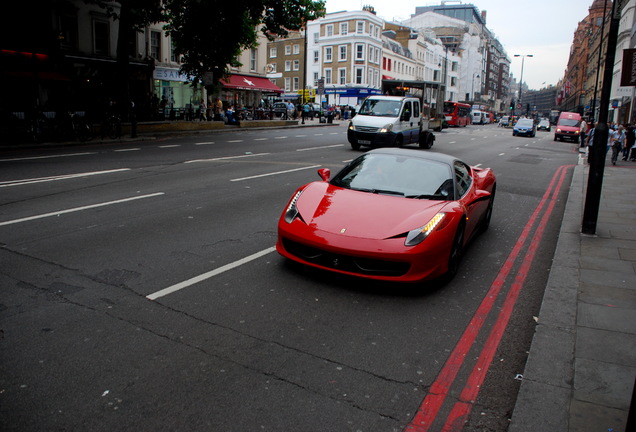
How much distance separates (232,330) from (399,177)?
3.17 meters

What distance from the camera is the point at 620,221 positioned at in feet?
29.8

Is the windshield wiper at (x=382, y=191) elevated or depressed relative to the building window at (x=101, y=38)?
depressed

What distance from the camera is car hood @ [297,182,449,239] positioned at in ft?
17.1

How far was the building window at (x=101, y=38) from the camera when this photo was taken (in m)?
33.5

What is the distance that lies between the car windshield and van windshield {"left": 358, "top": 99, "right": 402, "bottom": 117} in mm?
14535

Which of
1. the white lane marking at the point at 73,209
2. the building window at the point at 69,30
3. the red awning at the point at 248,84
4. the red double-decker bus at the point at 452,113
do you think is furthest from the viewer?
the red double-decker bus at the point at 452,113

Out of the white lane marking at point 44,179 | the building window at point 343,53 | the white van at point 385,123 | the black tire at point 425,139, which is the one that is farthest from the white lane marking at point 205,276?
the building window at point 343,53

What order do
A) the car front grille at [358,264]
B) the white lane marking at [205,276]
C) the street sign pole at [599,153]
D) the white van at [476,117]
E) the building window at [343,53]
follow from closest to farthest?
1. the white lane marking at [205,276]
2. the car front grille at [358,264]
3. the street sign pole at [599,153]
4. the building window at [343,53]
5. the white van at [476,117]

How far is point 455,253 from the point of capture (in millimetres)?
5812

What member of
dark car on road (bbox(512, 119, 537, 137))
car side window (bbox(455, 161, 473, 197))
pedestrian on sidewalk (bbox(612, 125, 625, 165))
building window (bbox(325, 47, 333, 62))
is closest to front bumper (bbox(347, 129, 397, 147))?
pedestrian on sidewalk (bbox(612, 125, 625, 165))

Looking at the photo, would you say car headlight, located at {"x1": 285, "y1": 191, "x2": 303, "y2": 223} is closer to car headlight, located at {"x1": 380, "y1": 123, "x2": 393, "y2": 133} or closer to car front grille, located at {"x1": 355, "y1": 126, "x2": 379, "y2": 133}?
car headlight, located at {"x1": 380, "y1": 123, "x2": 393, "y2": 133}

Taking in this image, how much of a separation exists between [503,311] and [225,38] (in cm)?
2631

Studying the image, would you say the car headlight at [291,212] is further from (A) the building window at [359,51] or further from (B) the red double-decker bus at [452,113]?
(A) the building window at [359,51]

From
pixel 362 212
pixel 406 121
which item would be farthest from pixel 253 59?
pixel 362 212
